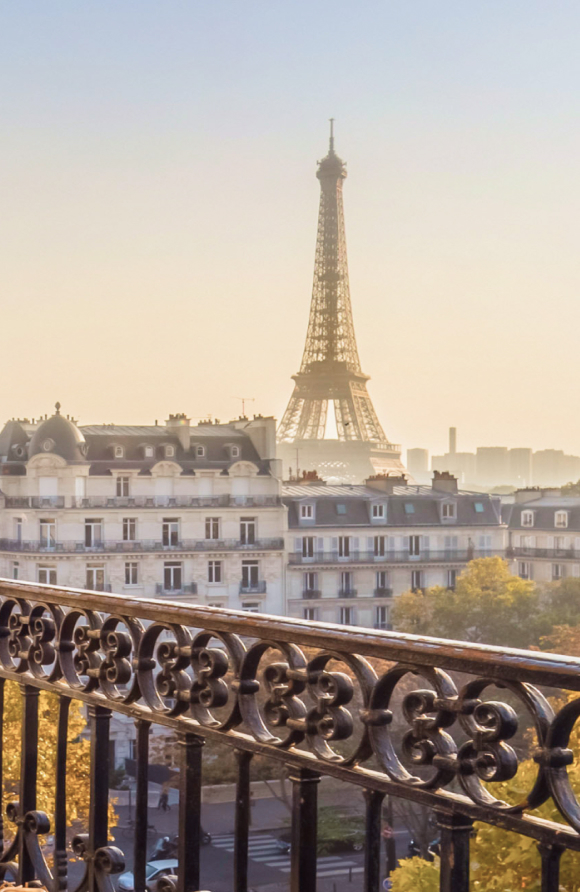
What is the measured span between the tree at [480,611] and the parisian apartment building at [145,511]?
16.4 feet

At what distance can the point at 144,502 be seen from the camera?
1291 inches

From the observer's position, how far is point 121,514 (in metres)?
32.5

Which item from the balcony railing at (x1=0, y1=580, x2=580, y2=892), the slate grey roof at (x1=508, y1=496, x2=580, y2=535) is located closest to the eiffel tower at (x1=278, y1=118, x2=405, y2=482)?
the slate grey roof at (x1=508, y1=496, x2=580, y2=535)

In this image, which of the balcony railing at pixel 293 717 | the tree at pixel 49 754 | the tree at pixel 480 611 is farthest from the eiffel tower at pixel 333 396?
the balcony railing at pixel 293 717

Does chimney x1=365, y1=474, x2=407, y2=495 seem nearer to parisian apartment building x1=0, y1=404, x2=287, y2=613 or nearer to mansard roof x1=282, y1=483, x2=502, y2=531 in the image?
mansard roof x1=282, y1=483, x2=502, y2=531

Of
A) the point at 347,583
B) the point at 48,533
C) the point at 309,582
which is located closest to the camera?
the point at 48,533

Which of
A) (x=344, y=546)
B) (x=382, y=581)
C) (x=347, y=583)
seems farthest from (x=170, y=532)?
(x=382, y=581)

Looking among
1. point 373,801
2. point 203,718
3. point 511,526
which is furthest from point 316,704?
point 511,526

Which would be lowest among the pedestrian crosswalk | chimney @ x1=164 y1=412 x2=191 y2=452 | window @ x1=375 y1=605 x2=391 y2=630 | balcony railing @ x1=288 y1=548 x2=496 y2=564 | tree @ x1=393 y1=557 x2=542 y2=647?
the pedestrian crosswalk

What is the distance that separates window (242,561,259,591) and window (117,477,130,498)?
452 cm

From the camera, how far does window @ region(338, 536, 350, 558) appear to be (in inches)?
1342

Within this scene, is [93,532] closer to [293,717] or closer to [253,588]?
[253,588]

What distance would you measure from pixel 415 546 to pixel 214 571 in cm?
707

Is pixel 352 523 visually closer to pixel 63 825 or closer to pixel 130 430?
pixel 130 430
